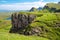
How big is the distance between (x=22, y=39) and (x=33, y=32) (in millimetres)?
33645

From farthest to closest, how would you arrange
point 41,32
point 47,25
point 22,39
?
point 47,25
point 41,32
point 22,39

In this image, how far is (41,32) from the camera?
86.6 m

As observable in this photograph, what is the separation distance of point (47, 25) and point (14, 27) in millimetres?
43341

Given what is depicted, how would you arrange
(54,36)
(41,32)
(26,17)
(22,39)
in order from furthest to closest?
(26,17) → (41,32) → (54,36) → (22,39)

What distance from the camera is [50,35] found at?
81312 millimetres

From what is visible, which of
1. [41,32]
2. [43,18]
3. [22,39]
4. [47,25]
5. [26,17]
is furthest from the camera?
[26,17]

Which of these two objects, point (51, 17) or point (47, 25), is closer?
point (47, 25)

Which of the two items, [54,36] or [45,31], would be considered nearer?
[54,36]

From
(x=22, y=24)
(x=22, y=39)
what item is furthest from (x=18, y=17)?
(x=22, y=39)

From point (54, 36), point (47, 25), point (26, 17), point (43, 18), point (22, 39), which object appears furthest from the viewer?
point (26, 17)

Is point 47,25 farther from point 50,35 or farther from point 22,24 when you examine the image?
point 22,24

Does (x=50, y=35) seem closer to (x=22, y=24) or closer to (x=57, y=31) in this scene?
(x=57, y=31)

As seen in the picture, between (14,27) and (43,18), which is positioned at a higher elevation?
(43,18)

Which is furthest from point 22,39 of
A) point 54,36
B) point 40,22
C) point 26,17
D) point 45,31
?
point 26,17
